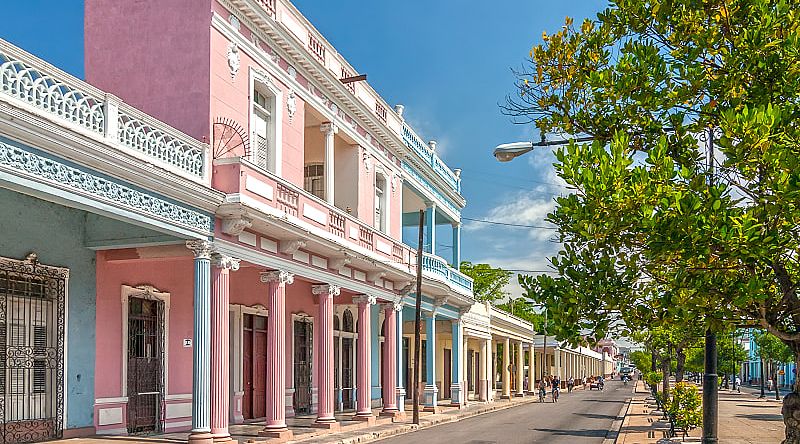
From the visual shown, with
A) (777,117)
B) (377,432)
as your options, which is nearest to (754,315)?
(777,117)

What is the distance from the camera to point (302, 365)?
26469 millimetres

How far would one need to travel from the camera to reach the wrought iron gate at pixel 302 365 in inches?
1017

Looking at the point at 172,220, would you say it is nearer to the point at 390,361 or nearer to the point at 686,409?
the point at 686,409

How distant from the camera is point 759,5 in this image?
702 centimetres

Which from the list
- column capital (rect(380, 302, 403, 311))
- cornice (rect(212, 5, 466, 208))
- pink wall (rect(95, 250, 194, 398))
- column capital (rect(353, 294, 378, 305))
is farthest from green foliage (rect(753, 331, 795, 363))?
pink wall (rect(95, 250, 194, 398))

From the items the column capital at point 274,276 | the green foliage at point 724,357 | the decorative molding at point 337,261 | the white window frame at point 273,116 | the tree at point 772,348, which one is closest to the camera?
the white window frame at point 273,116

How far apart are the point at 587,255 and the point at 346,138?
17.1m

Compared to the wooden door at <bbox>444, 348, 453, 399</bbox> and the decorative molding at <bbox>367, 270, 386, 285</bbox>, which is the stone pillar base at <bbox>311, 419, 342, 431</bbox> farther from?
the wooden door at <bbox>444, 348, 453, 399</bbox>

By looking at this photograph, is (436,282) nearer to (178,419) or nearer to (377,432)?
(377,432)

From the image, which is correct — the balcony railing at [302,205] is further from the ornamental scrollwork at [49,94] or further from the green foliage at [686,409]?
the green foliage at [686,409]

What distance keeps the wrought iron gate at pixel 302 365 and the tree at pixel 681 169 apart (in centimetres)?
1830

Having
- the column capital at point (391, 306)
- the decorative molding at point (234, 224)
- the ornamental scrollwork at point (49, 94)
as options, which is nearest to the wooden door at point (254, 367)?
the column capital at point (391, 306)

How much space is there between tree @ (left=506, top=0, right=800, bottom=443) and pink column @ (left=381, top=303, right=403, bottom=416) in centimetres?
1917

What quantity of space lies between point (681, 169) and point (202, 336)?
11194 millimetres
